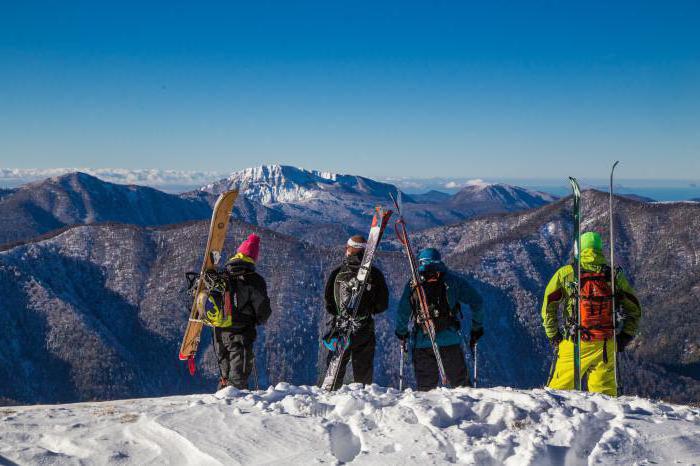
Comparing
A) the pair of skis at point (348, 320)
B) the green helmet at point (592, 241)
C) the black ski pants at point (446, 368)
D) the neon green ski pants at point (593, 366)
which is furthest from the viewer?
the pair of skis at point (348, 320)

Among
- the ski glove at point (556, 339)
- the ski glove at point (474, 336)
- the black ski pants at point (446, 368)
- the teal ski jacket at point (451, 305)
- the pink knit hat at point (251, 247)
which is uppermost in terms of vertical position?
the pink knit hat at point (251, 247)

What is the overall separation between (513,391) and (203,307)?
6414mm

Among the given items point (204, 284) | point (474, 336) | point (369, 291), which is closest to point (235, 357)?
point (204, 284)

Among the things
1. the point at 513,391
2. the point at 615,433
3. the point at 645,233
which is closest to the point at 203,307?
the point at 513,391

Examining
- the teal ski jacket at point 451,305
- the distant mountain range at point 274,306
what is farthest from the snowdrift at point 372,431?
the distant mountain range at point 274,306

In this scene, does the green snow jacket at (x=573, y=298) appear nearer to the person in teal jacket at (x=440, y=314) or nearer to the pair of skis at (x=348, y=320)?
the person in teal jacket at (x=440, y=314)

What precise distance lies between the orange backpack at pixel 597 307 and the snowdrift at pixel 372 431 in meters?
2.54

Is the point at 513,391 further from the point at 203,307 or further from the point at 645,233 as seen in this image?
the point at 645,233

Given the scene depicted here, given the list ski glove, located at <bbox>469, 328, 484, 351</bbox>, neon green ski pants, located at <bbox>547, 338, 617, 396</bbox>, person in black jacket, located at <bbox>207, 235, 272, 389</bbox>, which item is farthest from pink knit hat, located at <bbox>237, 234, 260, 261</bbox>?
neon green ski pants, located at <bbox>547, 338, 617, 396</bbox>

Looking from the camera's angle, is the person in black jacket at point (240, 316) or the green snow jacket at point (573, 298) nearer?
the green snow jacket at point (573, 298)

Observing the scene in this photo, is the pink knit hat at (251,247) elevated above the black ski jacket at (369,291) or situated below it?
above

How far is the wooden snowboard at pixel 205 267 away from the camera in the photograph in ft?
41.5

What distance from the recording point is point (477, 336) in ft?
40.0

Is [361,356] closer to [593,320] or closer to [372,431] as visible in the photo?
[372,431]
